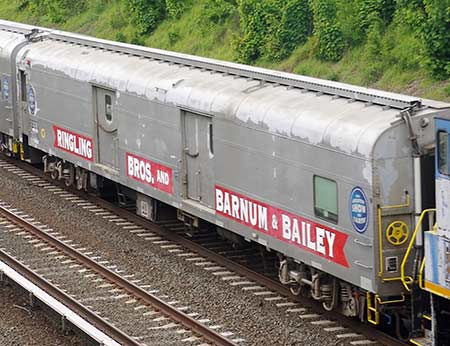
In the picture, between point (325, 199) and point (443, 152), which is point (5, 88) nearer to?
point (325, 199)

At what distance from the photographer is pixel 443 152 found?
500 inches

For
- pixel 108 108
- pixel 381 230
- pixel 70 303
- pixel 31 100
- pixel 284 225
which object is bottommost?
pixel 70 303

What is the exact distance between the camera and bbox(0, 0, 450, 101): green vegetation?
88.4ft

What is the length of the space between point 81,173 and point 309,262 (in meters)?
9.59

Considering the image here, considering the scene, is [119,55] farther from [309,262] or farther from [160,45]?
[160,45]

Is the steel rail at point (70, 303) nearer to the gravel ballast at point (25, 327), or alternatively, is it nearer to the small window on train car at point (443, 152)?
the gravel ballast at point (25, 327)

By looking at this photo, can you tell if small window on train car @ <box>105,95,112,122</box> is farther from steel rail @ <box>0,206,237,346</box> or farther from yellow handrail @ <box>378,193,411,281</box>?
yellow handrail @ <box>378,193,411,281</box>

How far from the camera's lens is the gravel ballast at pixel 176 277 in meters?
15.3

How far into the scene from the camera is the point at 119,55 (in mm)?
21984

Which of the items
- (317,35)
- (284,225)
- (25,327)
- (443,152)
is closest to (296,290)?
(284,225)

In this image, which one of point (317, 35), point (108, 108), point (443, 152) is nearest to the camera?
point (443, 152)

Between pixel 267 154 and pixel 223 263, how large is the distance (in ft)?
10.8

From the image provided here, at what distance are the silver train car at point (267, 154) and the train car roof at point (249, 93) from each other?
27 millimetres

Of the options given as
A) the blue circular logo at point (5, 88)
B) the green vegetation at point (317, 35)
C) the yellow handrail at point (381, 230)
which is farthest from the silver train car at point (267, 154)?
the green vegetation at point (317, 35)
